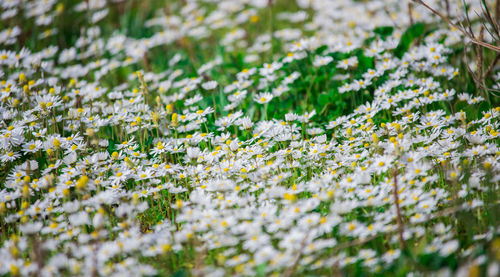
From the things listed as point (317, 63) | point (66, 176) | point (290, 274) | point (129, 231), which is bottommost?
point (290, 274)

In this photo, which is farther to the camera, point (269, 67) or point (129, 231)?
point (269, 67)

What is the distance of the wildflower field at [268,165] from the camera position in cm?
173

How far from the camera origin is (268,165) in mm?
2205

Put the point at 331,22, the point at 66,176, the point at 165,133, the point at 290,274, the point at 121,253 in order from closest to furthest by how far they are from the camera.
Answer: the point at 290,274 → the point at 121,253 → the point at 66,176 → the point at 165,133 → the point at 331,22

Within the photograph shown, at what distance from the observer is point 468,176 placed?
6.38 ft

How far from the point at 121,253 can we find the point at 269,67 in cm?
187

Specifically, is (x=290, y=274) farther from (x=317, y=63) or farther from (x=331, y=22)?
(x=331, y=22)

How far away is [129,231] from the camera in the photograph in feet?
6.29

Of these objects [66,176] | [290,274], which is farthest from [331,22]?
[290,274]

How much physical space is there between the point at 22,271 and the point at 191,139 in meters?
1.19

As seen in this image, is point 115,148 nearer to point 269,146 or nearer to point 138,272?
point 269,146

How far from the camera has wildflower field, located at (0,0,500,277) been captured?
1729 mm

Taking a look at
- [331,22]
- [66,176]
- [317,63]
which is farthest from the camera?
[331,22]

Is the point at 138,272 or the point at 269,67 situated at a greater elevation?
the point at 269,67
